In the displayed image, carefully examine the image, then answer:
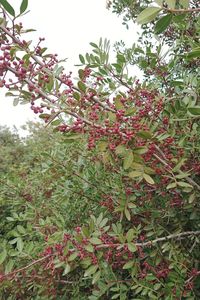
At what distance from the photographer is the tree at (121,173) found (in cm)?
147

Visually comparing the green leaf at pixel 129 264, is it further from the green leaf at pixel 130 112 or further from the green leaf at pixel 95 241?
the green leaf at pixel 130 112

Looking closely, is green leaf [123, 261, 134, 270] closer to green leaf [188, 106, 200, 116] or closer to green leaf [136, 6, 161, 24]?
green leaf [188, 106, 200, 116]

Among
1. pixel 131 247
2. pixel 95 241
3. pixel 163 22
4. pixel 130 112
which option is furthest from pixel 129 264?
pixel 163 22

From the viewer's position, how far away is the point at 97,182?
2.24 metres

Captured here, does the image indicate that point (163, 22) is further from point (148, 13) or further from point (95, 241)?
point (95, 241)

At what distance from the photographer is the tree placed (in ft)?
4.83

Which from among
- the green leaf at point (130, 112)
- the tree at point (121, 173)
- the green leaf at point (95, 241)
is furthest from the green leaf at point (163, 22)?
the green leaf at point (95, 241)

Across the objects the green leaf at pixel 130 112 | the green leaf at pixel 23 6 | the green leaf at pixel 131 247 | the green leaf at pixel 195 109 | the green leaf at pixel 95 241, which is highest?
the green leaf at pixel 23 6

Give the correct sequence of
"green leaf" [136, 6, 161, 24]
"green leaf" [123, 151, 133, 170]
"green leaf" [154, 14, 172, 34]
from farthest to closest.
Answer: "green leaf" [123, 151, 133, 170]
"green leaf" [154, 14, 172, 34]
"green leaf" [136, 6, 161, 24]

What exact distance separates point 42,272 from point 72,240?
59 centimetres

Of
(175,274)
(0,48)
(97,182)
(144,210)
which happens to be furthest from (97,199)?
(0,48)

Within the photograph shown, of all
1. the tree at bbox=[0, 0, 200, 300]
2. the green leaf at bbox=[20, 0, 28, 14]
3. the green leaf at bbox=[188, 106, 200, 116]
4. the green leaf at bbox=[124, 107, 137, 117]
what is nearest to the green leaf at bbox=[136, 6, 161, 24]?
the tree at bbox=[0, 0, 200, 300]

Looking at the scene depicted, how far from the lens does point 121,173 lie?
6.36 ft

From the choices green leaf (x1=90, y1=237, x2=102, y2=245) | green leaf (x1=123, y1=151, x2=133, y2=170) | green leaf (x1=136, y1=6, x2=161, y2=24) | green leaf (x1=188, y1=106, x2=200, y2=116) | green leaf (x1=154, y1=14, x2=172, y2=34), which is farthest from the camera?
green leaf (x1=90, y1=237, x2=102, y2=245)
